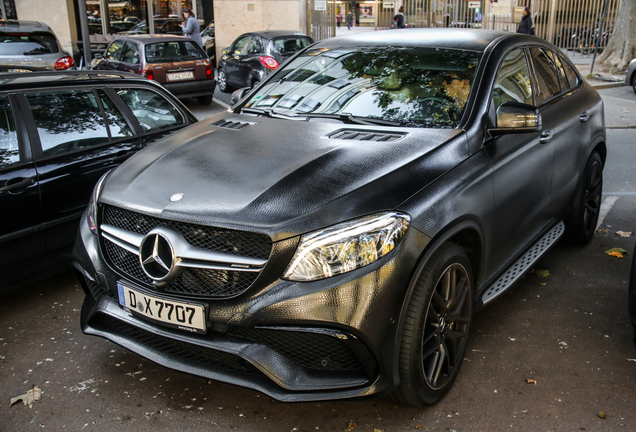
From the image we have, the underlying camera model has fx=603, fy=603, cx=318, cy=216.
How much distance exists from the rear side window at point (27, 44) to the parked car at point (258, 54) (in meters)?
4.24

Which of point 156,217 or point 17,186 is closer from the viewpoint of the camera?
point 156,217

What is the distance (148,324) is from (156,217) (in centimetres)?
50

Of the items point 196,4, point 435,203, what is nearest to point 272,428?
point 435,203

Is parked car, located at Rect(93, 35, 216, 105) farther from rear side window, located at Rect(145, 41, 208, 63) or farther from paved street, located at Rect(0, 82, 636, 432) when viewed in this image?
paved street, located at Rect(0, 82, 636, 432)

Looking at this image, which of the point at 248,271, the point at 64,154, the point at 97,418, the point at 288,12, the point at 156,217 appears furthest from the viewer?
the point at 288,12

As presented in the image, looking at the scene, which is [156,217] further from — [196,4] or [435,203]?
[196,4]

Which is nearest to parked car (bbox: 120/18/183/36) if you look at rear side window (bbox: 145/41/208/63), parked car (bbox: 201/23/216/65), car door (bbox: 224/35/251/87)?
parked car (bbox: 201/23/216/65)

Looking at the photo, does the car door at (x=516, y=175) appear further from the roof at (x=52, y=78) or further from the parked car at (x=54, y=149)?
the roof at (x=52, y=78)

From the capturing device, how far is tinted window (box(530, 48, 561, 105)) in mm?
4145

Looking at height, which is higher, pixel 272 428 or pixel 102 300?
pixel 102 300

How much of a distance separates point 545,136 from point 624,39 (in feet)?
52.8

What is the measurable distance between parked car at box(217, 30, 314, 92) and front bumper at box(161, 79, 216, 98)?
1.38 m

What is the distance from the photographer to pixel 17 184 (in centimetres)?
385

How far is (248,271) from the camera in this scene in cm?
250
